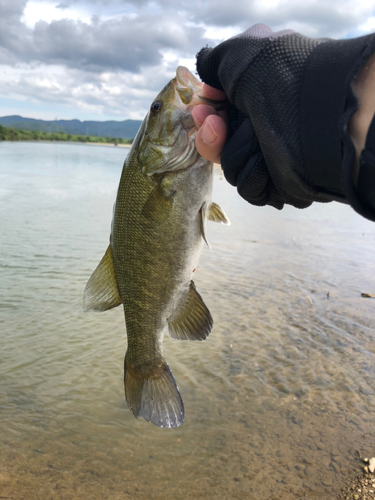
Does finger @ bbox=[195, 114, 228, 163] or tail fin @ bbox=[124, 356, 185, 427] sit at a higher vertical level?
finger @ bbox=[195, 114, 228, 163]

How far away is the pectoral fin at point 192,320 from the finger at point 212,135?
0.98m

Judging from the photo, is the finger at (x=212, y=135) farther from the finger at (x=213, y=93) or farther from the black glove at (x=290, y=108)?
the finger at (x=213, y=93)

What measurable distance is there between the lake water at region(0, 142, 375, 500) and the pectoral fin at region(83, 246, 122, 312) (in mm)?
1829

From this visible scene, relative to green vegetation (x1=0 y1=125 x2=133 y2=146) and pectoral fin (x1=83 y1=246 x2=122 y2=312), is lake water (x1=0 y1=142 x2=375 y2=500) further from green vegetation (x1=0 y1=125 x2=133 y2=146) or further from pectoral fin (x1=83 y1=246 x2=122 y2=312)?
green vegetation (x1=0 y1=125 x2=133 y2=146)

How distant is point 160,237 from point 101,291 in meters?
0.67

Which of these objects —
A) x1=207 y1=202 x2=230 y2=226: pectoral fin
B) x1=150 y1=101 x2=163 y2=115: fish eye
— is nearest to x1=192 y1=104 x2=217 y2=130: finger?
x1=150 y1=101 x2=163 y2=115: fish eye

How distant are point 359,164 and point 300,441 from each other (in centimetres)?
357

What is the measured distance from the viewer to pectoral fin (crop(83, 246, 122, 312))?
2.75 metres

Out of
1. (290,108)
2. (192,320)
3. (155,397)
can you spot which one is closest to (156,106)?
(290,108)

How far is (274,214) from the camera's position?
60.6ft

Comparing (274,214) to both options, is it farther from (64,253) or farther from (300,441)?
(300,441)

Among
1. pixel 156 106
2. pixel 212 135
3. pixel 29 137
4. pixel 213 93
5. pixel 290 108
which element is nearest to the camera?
pixel 290 108

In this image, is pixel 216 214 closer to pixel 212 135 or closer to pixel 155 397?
pixel 212 135

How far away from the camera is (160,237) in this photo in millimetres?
2408
